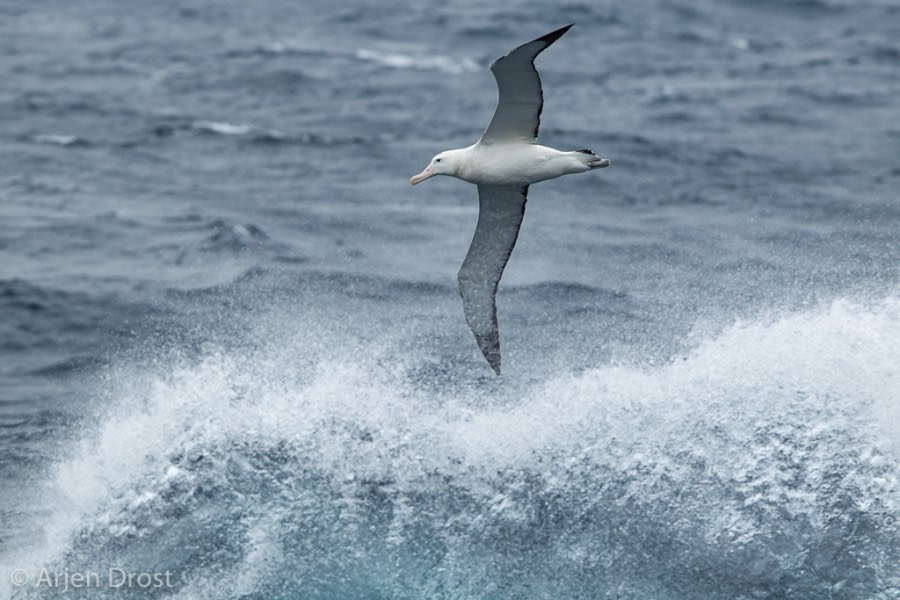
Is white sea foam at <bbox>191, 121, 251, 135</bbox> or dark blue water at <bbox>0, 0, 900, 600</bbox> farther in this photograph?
white sea foam at <bbox>191, 121, 251, 135</bbox>

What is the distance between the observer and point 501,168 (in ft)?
42.0

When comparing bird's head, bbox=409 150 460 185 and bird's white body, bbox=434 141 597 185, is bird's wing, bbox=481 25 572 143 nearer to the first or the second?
bird's white body, bbox=434 141 597 185

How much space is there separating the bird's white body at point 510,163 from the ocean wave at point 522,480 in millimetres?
2990

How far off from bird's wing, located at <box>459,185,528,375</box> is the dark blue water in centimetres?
123

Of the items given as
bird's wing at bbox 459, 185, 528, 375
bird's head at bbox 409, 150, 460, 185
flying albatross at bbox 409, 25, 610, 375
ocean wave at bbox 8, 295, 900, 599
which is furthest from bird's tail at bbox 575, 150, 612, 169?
ocean wave at bbox 8, 295, 900, 599

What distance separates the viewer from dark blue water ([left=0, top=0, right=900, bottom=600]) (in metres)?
13.0

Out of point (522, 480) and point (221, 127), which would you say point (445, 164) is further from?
point (221, 127)

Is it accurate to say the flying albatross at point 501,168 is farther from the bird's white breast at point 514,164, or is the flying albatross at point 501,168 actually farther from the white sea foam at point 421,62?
the white sea foam at point 421,62

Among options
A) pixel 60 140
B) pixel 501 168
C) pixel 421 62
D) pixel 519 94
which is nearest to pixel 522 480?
pixel 501 168

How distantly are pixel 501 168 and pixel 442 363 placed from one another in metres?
3.79

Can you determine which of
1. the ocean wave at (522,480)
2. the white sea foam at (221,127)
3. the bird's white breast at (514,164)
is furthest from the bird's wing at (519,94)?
the white sea foam at (221,127)

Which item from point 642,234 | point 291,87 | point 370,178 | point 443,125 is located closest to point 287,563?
point 642,234

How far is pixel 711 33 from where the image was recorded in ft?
131

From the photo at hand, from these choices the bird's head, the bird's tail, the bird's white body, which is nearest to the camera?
the bird's tail
